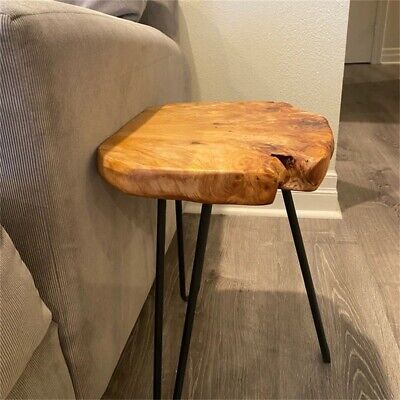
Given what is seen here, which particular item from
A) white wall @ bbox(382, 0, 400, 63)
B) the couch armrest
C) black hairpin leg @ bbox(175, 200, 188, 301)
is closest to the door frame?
white wall @ bbox(382, 0, 400, 63)

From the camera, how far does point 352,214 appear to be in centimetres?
167

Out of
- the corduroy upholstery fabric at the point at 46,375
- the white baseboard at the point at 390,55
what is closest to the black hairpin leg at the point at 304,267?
the corduroy upholstery fabric at the point at 46,375

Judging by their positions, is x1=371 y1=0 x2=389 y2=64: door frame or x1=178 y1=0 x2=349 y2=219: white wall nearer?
x1=178 y1=0 x2=349 y2=219: white wall

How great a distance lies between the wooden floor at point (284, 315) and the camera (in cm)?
96

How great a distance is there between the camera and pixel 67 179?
0.61 meters

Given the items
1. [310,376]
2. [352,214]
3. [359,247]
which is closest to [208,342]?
[310,376]

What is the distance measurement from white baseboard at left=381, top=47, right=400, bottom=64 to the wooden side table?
3.69 metres

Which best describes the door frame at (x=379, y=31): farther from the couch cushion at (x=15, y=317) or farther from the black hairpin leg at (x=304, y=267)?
the couch cushion at (x=15, y=317)

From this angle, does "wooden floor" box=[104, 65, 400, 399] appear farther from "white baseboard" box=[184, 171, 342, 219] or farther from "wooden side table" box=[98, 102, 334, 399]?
"wooden side table" box=[98, 102, 334, 399]

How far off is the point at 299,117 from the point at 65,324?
0.49 metres

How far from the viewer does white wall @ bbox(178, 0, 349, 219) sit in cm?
149

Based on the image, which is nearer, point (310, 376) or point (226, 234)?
point (310, 376)

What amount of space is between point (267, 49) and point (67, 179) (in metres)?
1.09

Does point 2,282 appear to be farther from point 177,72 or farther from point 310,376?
point 177,72
